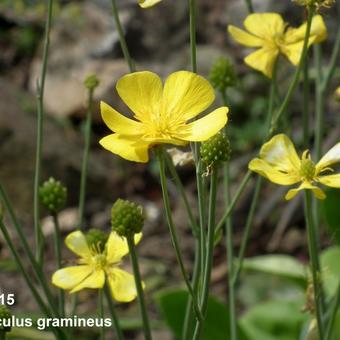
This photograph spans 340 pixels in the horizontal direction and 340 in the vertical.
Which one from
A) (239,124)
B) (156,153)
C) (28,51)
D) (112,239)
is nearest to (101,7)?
(28,51)

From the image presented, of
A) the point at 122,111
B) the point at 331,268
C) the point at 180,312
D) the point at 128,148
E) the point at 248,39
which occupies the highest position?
the point at 122,111

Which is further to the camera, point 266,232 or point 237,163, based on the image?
point 237,163

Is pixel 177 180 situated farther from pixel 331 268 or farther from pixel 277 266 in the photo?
pixel 277 266

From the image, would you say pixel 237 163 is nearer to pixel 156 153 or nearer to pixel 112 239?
pixel 112 239

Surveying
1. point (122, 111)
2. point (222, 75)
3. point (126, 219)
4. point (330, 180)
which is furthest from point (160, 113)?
point (122, 111)

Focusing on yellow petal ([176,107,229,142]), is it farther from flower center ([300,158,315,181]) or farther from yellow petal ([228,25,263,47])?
yellow petal ([228,25,263,47])

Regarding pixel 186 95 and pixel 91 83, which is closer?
pixel 186 95
